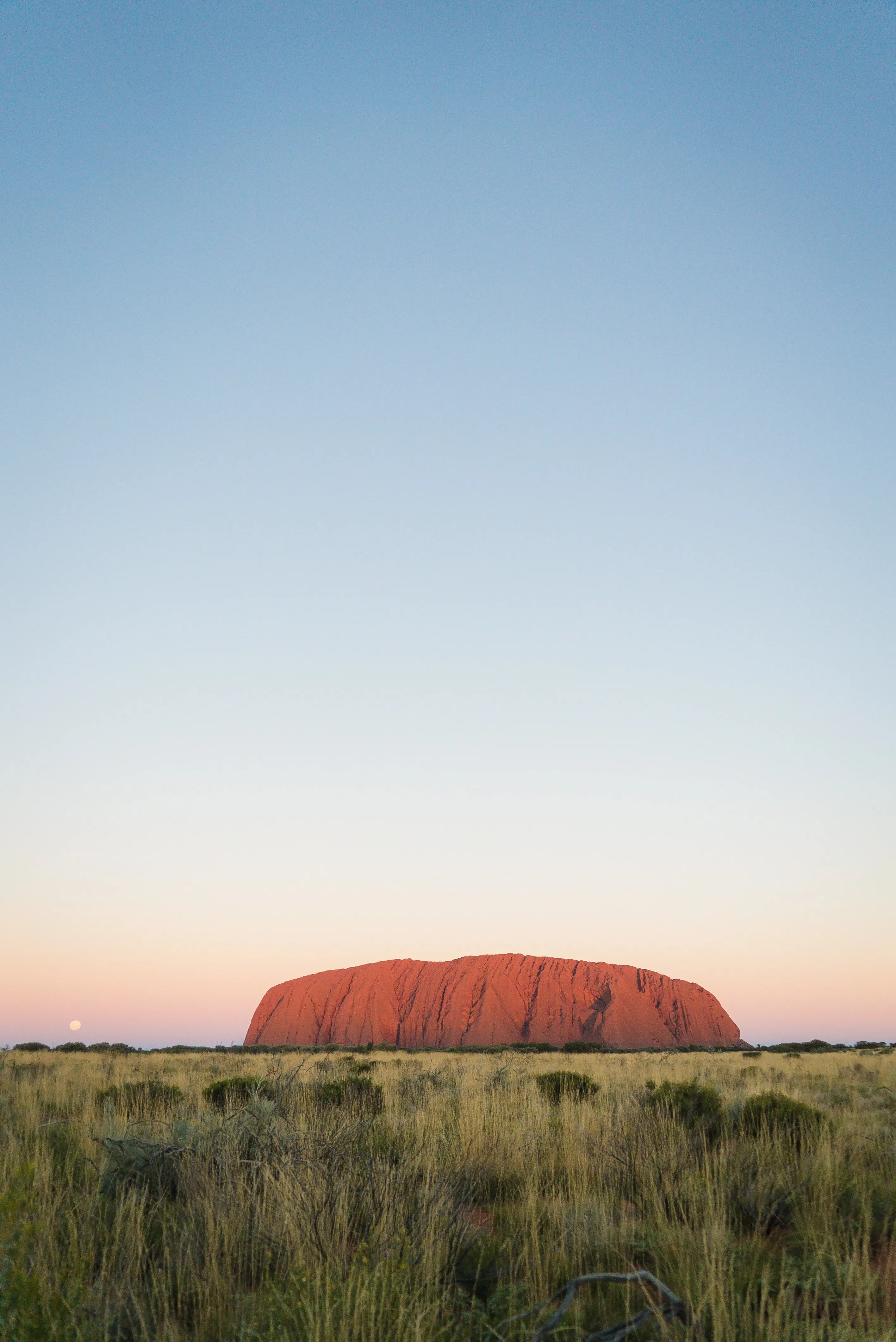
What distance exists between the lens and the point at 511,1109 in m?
8.65

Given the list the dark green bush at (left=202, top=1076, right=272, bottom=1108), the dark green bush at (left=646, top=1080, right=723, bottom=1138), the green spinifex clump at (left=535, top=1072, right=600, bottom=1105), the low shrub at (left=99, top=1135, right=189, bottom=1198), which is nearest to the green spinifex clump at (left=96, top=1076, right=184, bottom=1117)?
the dark green bush at (left=202, top=1076, right=272, bottom=1108)

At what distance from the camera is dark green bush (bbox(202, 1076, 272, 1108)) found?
8.88 metres

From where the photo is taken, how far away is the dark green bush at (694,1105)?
24.2 ft

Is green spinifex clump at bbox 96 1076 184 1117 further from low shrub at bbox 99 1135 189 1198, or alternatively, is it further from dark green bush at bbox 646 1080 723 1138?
dark green bush at bbox 646 1080 723 1138

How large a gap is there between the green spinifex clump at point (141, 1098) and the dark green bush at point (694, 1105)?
18.5 feet

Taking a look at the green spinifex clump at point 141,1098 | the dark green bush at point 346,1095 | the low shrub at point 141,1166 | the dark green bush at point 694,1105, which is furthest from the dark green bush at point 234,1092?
the dark green bush at point 694,1105

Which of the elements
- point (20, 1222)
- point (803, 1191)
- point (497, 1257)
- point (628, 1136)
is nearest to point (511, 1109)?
point (628, 1136)

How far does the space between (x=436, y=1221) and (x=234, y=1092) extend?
722cm

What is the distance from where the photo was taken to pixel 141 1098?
10117mm

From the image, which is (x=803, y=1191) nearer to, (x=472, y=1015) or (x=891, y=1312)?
(x=891, y=1312)

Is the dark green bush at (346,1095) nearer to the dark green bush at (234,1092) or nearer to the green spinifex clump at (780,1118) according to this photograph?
the dark green bush at (234,1092)

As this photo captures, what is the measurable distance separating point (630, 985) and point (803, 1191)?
94817 millimetres

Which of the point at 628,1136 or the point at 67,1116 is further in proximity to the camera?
the point at 67,1116

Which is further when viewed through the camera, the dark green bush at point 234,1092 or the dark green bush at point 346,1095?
the dark green bush at point 346,1095
